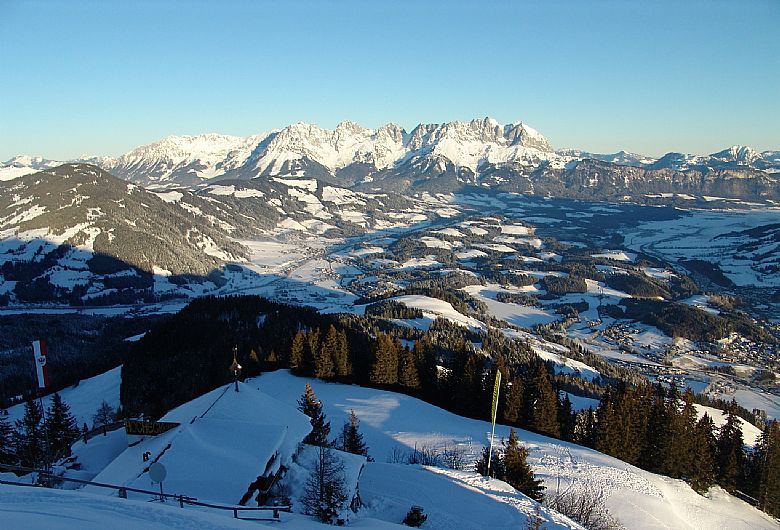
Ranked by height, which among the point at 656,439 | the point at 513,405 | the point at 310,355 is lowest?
the point at 656,439

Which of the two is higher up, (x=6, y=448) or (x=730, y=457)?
(x=6, y=448)

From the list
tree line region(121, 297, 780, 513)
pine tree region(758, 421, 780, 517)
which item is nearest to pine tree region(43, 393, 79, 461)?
tree line region(121, 297, 780, 513)

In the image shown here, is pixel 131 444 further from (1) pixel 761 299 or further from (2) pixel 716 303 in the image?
(1) pixel 761 299

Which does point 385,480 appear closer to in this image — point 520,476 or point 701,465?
point 520,476

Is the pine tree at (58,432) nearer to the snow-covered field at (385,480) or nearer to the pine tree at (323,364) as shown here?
the snow-covered field at (385,480)

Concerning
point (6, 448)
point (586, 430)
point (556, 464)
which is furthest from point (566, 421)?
point (6, 448)

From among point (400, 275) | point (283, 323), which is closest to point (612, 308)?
point (400, 275)
